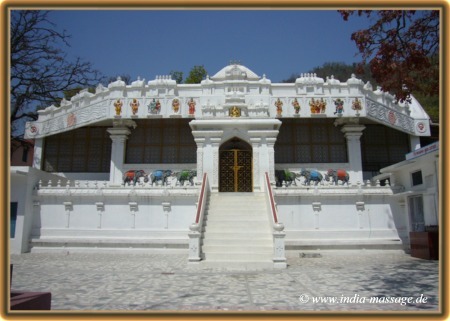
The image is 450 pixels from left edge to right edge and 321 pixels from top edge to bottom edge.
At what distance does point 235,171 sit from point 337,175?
6224 mm

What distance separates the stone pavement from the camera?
6375 millimetres

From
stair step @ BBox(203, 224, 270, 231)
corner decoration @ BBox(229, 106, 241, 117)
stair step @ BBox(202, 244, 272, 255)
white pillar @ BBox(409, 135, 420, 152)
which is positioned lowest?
stair step @ BBox(202, 244, 272, 255)

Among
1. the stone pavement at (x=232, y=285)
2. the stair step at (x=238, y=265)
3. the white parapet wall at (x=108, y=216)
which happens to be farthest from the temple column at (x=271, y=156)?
the stair step at (x=238, y=265)

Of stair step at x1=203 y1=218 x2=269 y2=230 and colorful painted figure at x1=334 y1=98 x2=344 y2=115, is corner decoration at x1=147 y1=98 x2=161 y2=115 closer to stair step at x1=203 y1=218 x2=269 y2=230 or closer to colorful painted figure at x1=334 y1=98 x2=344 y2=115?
stair step at x1=203 y1=218 x2=269 y2=230

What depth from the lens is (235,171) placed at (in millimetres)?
17703

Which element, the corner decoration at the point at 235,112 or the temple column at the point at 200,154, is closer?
the temple column at the point at 200,154

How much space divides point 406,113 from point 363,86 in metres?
3.51

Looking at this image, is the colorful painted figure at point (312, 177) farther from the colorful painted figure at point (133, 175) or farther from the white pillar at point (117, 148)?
the white pillar at point (117, 148)

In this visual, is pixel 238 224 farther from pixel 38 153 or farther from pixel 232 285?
pixel 38 153

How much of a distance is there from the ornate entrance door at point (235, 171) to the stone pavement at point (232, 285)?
18.1ft

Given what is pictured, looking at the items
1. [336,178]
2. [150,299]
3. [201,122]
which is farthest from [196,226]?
[336,178]

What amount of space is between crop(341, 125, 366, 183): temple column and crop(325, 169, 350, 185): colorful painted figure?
1.52 ft

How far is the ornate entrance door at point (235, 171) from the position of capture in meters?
17.6

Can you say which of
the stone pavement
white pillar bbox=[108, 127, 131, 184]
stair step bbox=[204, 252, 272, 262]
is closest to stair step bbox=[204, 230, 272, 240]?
stair step bbox=[204, 252, 272, 262]
